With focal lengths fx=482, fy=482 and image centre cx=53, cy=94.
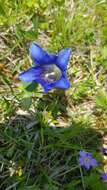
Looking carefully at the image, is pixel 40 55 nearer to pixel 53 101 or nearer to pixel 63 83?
pixel 63 83

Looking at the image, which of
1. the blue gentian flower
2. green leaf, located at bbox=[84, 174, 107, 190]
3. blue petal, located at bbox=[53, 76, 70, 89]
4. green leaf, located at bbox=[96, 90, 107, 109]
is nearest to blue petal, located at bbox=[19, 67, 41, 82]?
the blue gentian flower

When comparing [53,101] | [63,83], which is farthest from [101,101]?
[63,83]

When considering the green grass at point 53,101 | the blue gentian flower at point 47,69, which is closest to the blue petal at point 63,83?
the blue gentian flower at point 47,69

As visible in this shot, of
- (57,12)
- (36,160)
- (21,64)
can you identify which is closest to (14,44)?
(21,64)

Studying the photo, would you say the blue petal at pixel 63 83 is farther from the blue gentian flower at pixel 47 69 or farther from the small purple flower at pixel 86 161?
the small purple flower at pixel 86 161

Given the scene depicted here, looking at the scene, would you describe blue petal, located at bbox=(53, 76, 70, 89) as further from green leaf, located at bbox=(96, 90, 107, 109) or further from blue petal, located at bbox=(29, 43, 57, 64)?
green leaf, located at bbox=(96, 90, 107, 109)

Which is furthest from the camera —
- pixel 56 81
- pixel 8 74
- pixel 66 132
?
pixel 8 74

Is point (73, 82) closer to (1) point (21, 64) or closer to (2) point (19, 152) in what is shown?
(1) point (21, 64)
